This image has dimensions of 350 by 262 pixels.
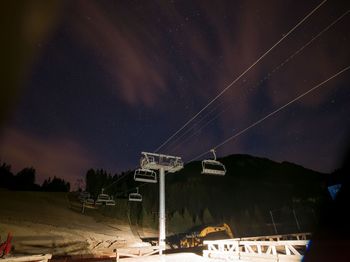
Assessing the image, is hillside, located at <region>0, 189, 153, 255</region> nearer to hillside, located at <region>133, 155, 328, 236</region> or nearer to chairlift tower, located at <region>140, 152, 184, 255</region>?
chairlift tower, located at <region>140, 152, 184, 255</region>

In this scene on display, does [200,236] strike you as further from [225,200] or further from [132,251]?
[225,200]

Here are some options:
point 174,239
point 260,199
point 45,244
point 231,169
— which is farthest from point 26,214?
point 231,169

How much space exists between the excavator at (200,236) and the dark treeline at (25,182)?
3460 inches

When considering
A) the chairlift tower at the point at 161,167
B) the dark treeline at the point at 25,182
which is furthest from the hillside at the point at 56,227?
the dark treeline at the point at 25,182

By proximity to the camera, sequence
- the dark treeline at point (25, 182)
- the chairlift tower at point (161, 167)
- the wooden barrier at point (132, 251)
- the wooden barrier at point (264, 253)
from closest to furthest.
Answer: the wooden barrier at point (264, 253)
the wooden barrier at point (132, 251)
the chairlift tower at point (161, 167)
the dark treeline at point (25, 182)

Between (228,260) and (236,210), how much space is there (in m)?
72.3

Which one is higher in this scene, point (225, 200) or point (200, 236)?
point (225, 200)

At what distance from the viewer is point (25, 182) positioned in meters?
99.0

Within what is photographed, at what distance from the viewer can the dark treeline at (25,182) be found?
91669mm

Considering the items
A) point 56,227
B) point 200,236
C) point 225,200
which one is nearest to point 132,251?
point 200,236

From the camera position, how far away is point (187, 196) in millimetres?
78812

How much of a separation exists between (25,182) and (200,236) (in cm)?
9899

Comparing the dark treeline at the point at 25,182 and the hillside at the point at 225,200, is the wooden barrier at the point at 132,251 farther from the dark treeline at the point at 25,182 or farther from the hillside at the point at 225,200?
the dark treeline at the point at 25,182

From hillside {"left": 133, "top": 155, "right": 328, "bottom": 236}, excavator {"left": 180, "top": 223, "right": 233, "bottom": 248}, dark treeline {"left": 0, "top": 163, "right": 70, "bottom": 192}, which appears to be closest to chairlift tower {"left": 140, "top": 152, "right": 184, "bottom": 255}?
excavator {"left": 180, "top": 223, "right": 233, "bottom": 248}
